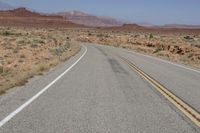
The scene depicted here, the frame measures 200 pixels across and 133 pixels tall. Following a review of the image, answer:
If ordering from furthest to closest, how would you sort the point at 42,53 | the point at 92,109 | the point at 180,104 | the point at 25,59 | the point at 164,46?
the point at 164,46
the point at 42,53
the point at 25,59
the point at 180,104
the point at 92,109

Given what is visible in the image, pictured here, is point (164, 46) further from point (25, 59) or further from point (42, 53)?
point (25, 59)

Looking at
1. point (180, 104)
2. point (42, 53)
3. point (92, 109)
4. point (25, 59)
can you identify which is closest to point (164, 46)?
point (42, 53)

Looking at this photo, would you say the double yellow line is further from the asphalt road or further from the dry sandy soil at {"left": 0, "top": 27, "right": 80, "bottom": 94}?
the dry sandy soil at {"left": 0, "top": 27, "right": 80, "bottom": 94}

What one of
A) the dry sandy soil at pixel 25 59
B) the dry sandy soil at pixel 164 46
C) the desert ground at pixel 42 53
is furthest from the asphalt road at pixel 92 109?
the dry sandy soil at pixel 164 46

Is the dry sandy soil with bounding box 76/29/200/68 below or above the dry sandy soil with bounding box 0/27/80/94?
below

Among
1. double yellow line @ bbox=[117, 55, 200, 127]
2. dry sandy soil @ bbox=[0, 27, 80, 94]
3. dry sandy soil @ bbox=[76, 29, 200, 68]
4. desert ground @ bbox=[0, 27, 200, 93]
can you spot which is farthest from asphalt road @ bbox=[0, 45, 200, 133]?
dry sandy soil @ bbox=[76, 29, 200, 68]

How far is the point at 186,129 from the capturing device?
6430mm

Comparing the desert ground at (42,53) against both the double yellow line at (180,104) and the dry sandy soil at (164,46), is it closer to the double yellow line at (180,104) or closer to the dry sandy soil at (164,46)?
the dry sandy soil at (164,46)

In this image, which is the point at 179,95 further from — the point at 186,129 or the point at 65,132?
the point at 65,132

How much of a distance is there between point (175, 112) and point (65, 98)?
2.87 metres

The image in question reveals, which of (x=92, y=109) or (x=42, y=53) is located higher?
(x=92, y=109)

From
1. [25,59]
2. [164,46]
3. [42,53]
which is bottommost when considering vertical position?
[164,46]

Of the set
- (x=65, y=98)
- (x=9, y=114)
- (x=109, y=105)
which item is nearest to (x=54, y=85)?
(x=65, y=98)

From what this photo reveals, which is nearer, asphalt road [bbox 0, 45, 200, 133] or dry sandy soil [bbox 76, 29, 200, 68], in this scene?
asphalt road [bbox 0, 45, 200, 133]
